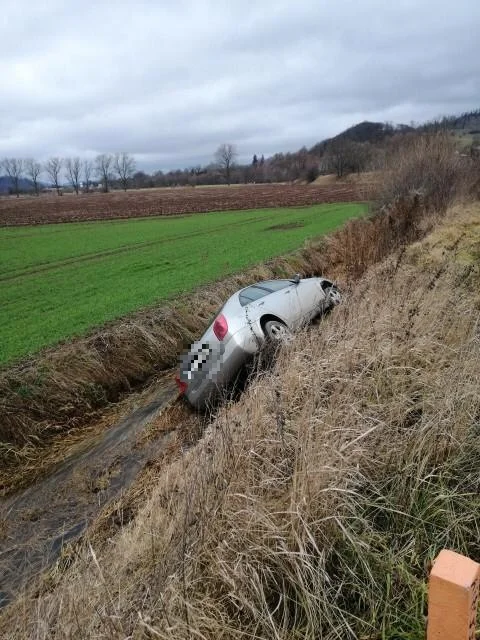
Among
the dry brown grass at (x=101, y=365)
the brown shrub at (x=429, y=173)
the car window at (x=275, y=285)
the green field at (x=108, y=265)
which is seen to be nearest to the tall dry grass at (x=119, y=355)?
the dry brown grass at (x=101, y=365)

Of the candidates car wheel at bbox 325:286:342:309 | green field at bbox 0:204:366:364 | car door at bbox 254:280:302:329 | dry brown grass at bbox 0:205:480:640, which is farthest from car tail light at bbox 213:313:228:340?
green field at bbox 0:204:366:364

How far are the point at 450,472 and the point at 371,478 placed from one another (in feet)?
1.98

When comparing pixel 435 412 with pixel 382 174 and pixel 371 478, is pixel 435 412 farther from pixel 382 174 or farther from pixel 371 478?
pixel 382 174

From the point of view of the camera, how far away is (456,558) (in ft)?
6.32

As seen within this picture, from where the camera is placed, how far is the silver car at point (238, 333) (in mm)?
7066

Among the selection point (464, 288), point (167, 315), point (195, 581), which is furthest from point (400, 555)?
point (167, 315)

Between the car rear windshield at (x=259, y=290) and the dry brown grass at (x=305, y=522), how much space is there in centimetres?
381

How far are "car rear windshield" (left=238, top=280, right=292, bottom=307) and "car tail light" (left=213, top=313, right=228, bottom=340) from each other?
64 cm

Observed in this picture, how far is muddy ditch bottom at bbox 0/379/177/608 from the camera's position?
5824mm

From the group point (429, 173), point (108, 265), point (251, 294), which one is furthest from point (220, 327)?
point (429, 173)

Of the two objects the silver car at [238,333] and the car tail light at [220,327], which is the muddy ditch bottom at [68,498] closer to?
the silver car at [238,333]

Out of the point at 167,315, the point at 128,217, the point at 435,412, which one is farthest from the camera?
the point at 128,217

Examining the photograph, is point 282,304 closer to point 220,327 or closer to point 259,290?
point 259,290

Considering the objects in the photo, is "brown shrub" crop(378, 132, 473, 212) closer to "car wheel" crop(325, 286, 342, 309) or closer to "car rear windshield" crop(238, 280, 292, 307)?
"car wheel" crop(325, 286, 342, 309)
